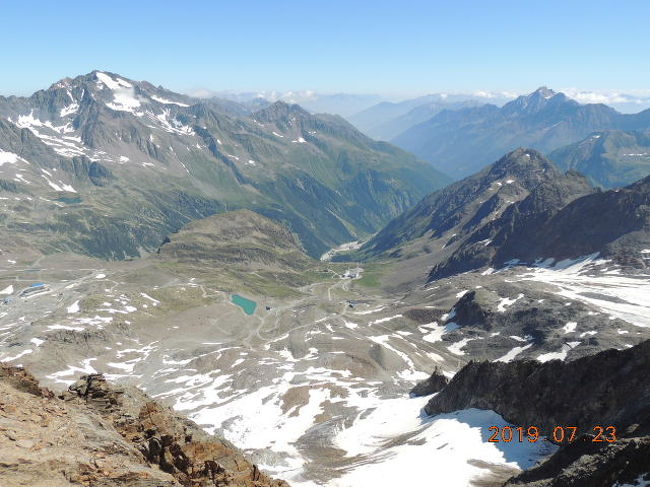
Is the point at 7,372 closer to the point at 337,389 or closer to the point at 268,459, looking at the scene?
the point at 268,459

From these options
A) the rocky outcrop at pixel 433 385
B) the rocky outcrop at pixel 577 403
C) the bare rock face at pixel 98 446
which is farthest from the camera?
the rocky outcrop at pixel 433 385

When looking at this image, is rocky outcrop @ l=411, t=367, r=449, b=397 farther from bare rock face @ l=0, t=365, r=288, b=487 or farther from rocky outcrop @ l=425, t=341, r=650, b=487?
bare rock face @ l=0, t=365, r=288, b=487

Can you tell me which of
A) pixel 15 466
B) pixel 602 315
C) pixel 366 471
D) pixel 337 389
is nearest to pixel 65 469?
pixel 15 466
